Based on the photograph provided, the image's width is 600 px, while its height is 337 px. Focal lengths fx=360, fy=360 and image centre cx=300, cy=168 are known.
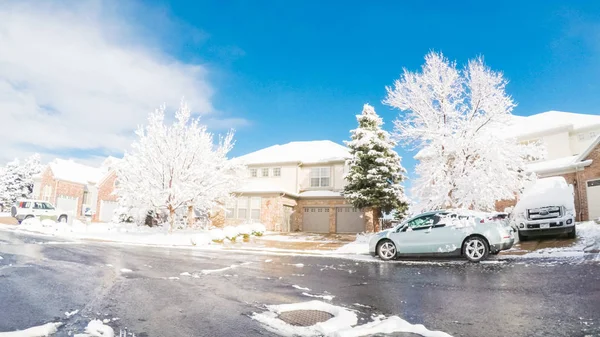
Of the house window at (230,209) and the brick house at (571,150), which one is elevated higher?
the brick house at (571,150)

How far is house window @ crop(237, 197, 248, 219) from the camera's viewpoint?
2925 centimetres

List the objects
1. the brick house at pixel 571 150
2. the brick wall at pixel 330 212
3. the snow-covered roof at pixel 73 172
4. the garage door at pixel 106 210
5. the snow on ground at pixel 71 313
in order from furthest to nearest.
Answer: the snow-covered roof at pixel 73 172 → the garage door at pixel 106 210 → the brick wall at pixel 330 212 → the brick house at pixel 571 150 → the snow on ground at pixel 71 313

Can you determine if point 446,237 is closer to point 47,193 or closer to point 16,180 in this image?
point 47,193

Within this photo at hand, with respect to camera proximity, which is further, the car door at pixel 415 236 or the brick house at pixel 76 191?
the brick house at pixel 76 191

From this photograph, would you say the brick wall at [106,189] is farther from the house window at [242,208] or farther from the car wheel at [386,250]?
the car wheel at [386,250]

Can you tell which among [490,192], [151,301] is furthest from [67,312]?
[490,192]

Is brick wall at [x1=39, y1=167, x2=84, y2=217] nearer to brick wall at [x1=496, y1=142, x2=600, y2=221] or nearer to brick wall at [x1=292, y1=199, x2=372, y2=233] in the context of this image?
brick wall at [x1=292, y1=199, x2=372, y2=233]

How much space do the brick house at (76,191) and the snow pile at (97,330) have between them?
128ft

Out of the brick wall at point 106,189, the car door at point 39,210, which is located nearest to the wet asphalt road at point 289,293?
the car door at point 39,210

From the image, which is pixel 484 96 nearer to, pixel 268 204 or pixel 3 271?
pixel 268 204

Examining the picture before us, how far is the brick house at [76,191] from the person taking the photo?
1604 inches

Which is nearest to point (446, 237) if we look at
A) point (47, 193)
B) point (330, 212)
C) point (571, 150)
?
point (330, 212)

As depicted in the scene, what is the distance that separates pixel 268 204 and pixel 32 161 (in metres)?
48.0

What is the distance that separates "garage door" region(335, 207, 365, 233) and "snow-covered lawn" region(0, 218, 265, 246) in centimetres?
701
